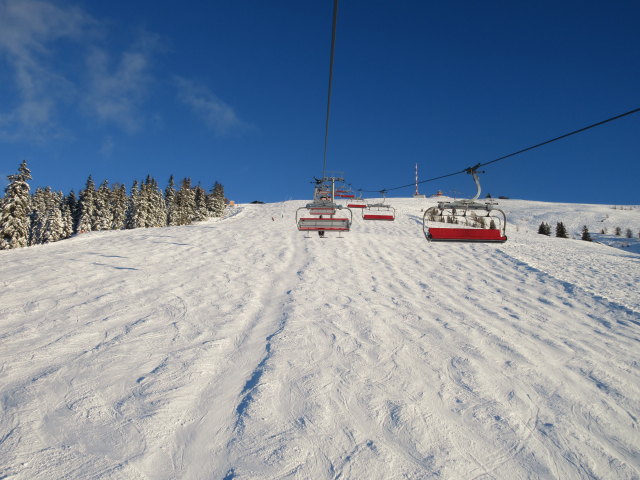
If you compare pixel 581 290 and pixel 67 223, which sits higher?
pixel 67 223

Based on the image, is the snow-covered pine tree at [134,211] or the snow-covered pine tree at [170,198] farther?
the snow-covered pine tree at [170,198]

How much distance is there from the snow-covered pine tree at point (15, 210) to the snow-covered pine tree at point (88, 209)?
80.5 ft

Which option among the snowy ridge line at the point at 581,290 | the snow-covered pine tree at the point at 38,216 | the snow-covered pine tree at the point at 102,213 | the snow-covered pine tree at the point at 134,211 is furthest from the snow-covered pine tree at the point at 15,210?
the snowy ridge line at the point at 581,290

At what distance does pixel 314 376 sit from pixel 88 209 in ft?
218

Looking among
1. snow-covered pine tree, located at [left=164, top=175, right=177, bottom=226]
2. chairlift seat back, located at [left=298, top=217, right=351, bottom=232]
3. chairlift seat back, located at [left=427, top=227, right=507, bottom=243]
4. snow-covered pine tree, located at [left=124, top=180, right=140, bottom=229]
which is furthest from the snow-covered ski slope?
snow-covered pine tree, located at [left=164, top=175, right=177, bottom=226]

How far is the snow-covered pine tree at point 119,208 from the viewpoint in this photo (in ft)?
198

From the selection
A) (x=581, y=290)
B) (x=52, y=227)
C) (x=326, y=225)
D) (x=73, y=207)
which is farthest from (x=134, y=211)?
(x=581, y=290)

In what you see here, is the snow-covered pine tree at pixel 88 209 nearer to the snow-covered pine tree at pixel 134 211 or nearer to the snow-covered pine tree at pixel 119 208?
the snow-covered pine tree at pixel 119 208

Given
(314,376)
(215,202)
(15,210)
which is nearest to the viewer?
(314,376)

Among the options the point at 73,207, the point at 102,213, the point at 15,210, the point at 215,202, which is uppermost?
the point at 215,202

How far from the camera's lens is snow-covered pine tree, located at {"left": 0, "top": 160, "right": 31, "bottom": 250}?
32.8 meters

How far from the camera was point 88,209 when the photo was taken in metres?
57.5

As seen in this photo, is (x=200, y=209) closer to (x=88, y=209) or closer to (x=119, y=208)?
(x=119, y=208)

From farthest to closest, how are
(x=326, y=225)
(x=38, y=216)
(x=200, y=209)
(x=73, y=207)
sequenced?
(x=73, y=207) < (x=200, y=209) < (x=38, y=216) < (x=326, y=225)
